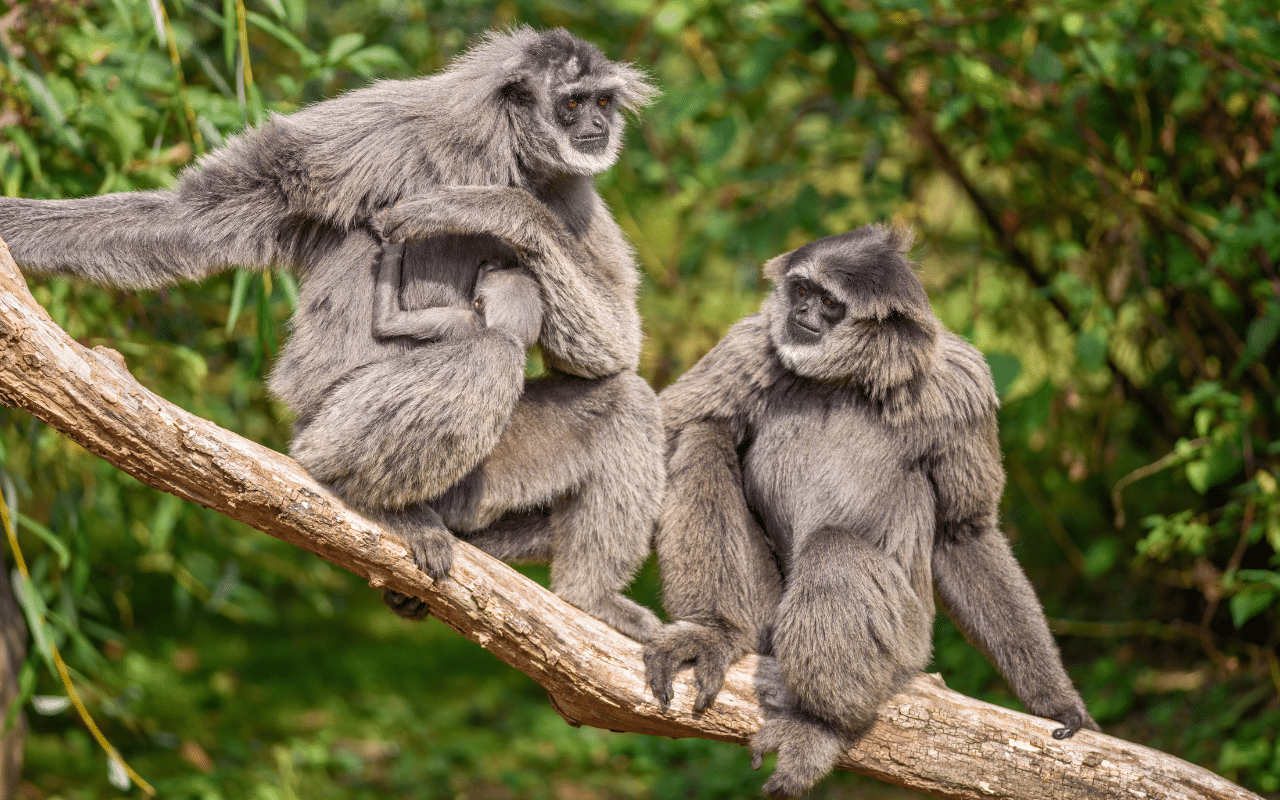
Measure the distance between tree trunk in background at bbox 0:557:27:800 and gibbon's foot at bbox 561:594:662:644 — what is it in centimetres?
305

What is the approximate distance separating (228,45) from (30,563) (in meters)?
4.46

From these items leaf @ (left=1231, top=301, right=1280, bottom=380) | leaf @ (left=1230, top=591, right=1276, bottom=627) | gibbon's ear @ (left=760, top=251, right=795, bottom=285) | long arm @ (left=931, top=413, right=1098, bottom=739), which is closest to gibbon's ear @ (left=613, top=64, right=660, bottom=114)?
gibbon's ear @ (left=760, top=251, right=795, bottom=285)

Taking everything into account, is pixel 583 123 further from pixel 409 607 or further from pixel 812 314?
pixel 409 607

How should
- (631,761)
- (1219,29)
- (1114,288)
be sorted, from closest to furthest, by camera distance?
1. (1219,29)
2. (1114,288)
3. (631,761)

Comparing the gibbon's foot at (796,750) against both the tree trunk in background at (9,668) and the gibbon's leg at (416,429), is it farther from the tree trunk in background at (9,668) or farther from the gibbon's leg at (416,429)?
the tree trunk in background at (9,668)

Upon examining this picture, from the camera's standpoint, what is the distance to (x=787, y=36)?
5965 mm

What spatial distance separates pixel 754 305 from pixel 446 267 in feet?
18.7

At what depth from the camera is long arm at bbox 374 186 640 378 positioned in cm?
351

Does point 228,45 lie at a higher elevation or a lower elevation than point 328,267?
higher

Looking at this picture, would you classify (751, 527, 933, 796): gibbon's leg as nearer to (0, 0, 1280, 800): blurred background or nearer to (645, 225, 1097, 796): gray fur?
(645, 225, 1097, 796): gray fur

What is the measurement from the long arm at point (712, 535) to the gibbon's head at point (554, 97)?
3.27 ft

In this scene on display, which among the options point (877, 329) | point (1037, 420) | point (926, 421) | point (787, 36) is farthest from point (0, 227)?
point (1037, 420)

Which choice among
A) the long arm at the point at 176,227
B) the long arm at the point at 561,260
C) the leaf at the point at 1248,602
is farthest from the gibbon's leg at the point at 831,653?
the long arm at the point at 176,227

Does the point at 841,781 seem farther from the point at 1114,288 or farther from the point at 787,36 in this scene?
the point at 787,36
